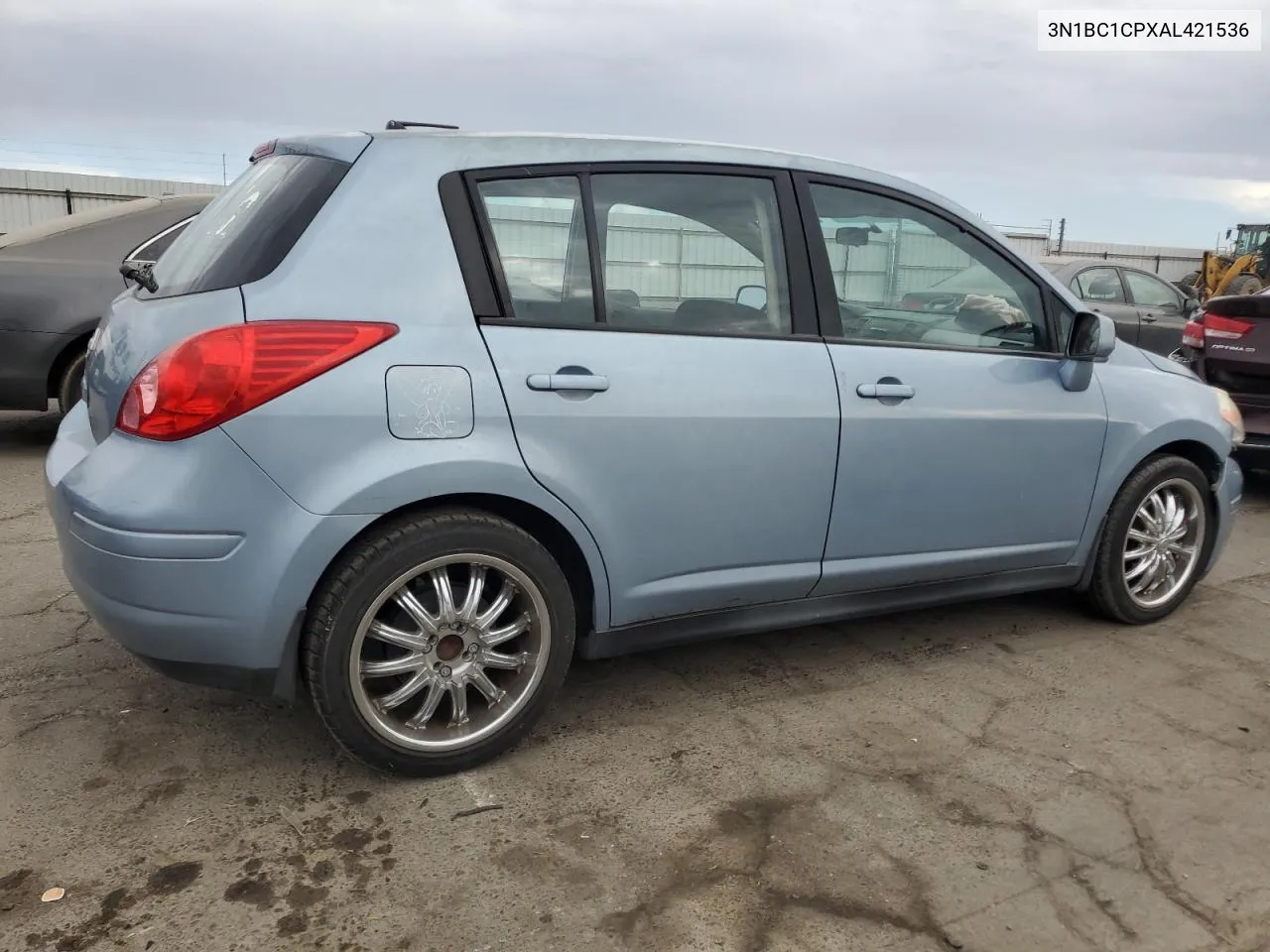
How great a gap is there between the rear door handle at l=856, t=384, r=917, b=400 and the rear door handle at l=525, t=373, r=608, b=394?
90 cm

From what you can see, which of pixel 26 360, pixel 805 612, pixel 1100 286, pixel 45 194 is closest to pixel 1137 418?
pixel 805 612

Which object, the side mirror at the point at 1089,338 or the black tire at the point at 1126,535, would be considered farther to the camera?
the black tire at the point at 1126,535

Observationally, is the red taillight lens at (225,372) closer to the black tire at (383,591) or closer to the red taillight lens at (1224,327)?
the black tire at (383,591)

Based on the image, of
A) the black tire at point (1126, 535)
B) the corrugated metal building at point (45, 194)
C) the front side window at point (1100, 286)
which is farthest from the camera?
the corrugated metal building at point (45, 194)

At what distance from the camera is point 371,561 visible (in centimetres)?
261

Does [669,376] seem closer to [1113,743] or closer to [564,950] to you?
[564,950]

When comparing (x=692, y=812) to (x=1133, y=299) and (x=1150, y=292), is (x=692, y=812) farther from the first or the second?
(x=1150, y=292)

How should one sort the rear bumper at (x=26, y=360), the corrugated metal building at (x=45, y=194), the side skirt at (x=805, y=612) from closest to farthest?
the side skirt at (x=805, y=612)
the rear bumper at (x=26, y=360)
the corrugated metal building at (x=45, y=194)

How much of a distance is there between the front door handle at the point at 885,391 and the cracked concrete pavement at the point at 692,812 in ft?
3.28

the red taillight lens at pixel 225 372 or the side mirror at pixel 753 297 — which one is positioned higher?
the side mirror at pixel 753 297

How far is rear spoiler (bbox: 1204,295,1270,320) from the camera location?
616 centimetres

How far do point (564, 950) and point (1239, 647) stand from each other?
10.1ft

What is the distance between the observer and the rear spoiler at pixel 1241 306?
242 inches

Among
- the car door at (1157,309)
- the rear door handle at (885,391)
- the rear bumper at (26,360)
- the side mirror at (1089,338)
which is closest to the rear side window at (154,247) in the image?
the rear bumper at (26,360)
